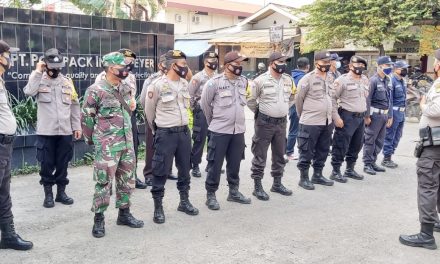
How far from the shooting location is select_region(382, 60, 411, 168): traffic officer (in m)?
7.59

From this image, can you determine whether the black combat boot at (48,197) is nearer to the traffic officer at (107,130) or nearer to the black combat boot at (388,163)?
the traffic officer at (107,130)

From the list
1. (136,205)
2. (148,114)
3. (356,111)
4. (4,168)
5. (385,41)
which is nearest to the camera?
(4,168)

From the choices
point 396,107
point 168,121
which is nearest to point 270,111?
point 168,121

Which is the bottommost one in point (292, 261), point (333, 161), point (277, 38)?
point (292, 261)

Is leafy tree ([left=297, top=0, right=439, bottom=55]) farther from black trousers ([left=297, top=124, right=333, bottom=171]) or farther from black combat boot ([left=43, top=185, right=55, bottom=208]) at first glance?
black combat boot ([left=43, top=185, right=55, bottom=208])

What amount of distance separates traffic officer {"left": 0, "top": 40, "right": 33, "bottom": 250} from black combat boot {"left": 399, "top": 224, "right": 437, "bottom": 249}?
3476 mm

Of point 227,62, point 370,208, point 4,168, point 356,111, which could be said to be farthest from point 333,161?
point 4,168

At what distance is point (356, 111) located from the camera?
21.3 feet

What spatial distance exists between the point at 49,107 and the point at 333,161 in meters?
4.01

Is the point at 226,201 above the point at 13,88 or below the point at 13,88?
below

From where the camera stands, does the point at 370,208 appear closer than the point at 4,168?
No

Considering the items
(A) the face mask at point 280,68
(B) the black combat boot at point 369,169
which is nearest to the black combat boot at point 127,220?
(A) the face mask at point 280,68

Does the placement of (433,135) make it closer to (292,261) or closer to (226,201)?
(292,261)

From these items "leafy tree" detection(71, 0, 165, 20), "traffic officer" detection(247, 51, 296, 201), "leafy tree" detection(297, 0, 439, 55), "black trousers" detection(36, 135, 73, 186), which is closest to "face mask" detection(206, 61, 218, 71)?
"traffic officer" detection(247, 51, 296, 201)
